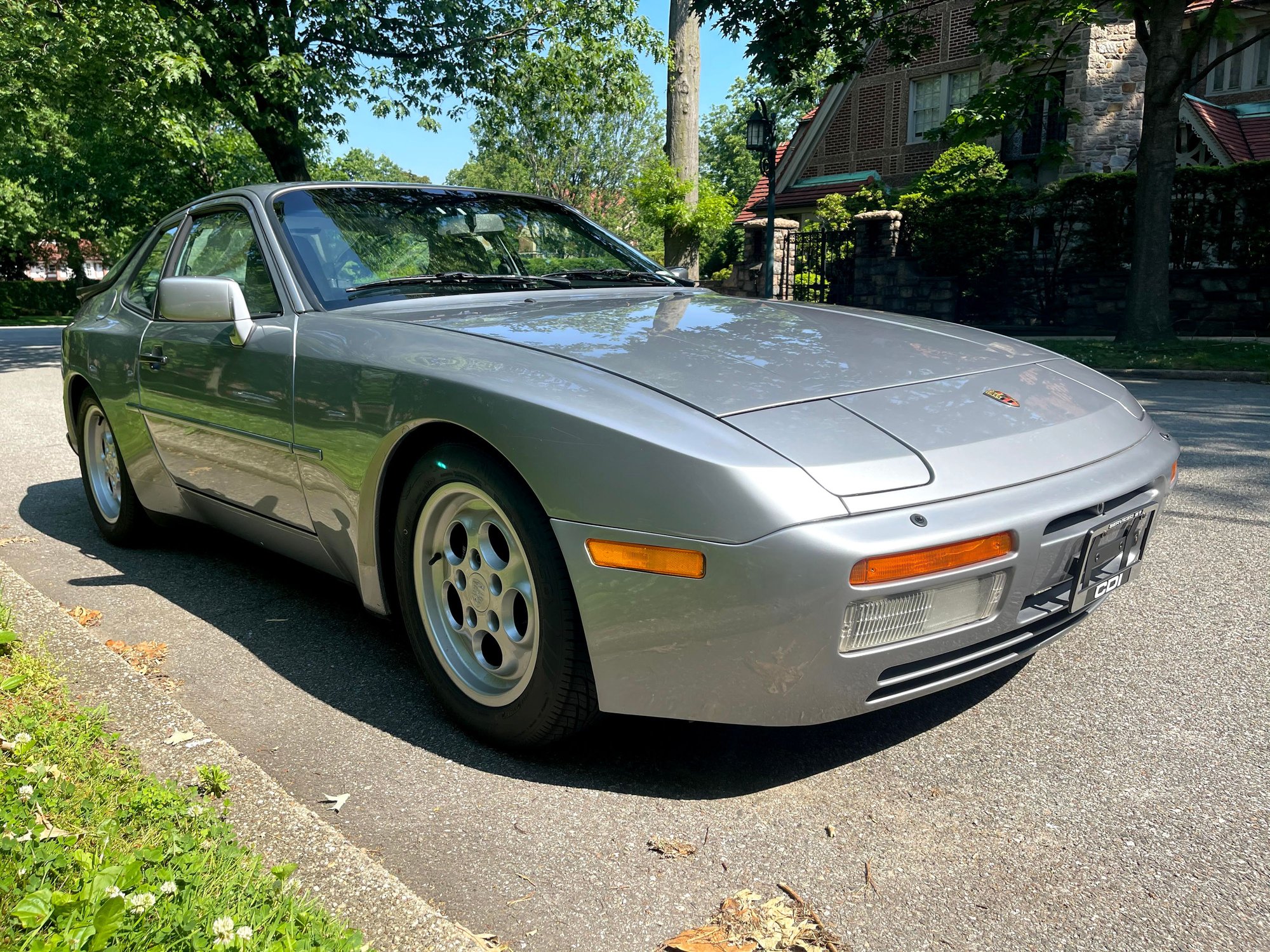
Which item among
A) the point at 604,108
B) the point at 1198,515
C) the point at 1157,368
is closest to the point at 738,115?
the point at 604,108

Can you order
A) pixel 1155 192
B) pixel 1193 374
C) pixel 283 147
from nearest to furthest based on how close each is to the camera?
pixel 1193 374 < pixel 1155 192 < pixel 283 147

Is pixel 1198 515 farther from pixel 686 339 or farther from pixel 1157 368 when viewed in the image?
pixel 1157 368

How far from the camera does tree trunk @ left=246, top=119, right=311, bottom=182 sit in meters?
14.1

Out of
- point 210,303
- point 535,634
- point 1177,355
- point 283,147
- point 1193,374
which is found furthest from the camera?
point 283,147

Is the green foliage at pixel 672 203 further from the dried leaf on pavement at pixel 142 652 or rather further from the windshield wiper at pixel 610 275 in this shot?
the dried leaf on pavement at pixel 142 652

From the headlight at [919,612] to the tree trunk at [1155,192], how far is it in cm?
1178

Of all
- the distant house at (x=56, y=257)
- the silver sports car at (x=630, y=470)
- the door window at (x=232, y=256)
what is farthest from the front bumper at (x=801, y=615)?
the distant house at (x=56, y=257)

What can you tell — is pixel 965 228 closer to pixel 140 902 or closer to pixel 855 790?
pixel 855 790

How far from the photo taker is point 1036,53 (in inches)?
510

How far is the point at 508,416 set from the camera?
2.32 meters

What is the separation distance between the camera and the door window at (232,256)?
11.0 feet

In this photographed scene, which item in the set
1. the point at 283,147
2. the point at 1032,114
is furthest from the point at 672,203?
the point at 283,147

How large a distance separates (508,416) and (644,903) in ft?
3.47

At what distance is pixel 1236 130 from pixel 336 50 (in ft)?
58.2
